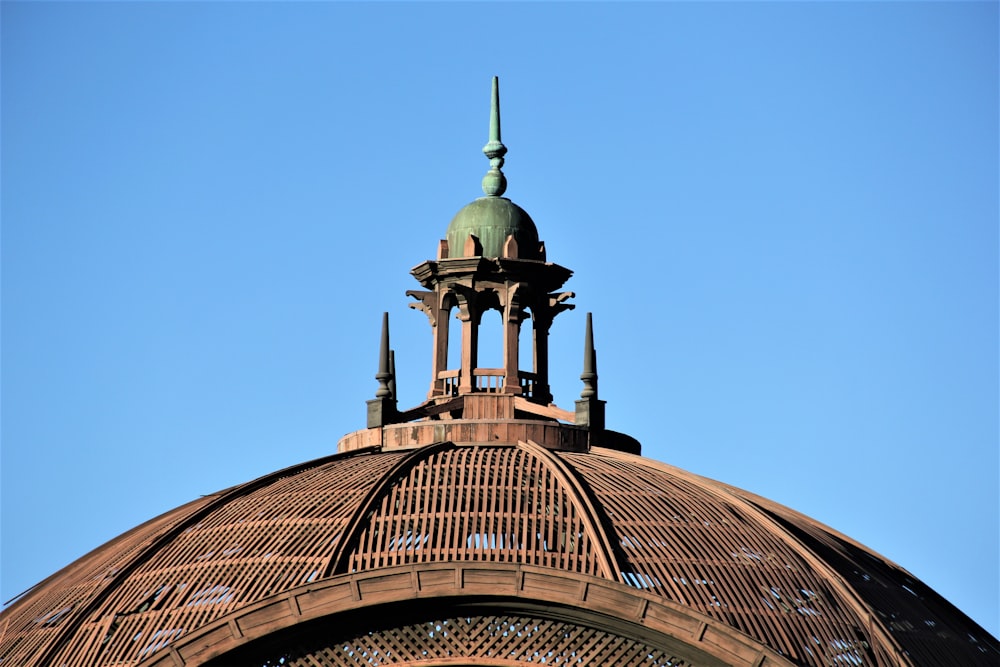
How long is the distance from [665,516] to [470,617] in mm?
4316

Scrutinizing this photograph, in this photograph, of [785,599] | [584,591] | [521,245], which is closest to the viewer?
[584,591]

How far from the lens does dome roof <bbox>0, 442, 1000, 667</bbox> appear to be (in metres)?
33.5

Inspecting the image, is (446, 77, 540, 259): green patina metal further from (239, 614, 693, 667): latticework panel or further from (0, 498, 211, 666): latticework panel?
(239, 614, 693, 667): latticework panel

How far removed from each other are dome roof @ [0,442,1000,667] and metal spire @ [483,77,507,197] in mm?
6945

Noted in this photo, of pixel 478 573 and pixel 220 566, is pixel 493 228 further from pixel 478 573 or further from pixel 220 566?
pixel 478 573

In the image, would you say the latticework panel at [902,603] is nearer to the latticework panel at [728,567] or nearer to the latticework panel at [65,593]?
the latticework panel at [728,567]

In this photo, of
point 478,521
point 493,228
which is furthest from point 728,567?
point 493,228

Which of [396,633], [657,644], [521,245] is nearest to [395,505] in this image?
[396,633]

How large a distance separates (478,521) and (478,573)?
244 cm

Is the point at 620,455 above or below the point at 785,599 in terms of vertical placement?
above

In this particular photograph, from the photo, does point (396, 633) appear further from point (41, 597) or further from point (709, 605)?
point (41, 597)

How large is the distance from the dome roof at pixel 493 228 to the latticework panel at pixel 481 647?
10927mm

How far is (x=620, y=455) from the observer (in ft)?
132

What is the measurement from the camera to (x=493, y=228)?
43.7 meters
